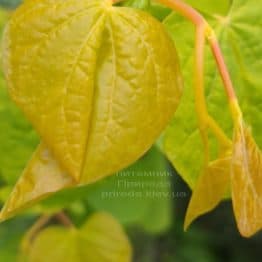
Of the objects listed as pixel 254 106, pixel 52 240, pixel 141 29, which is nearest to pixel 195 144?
pixel 254 106

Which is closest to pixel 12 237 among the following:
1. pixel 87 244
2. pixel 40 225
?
pixel 40 225

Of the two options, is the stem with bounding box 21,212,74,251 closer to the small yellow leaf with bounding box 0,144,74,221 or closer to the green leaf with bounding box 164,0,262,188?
the green leaf with bounding box 164,0,262,188

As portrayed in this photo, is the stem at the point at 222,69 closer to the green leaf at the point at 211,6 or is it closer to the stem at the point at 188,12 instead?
the stem at the point at 188,12

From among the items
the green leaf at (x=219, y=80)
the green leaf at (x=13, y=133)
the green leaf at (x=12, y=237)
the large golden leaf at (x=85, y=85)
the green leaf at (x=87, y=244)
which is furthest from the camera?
the green leaf at (x=12, y=237)

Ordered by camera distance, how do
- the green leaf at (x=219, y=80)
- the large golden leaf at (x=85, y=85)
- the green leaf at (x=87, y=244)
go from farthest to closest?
1. the green leaf at (x=87, y=244)
2. the green leaf at (x=219, y=80)
3. the large golden leaf at (x=85, y=85)

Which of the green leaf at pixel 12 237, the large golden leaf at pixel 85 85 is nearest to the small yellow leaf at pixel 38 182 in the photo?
the large golden leaf at pixel 85 85
